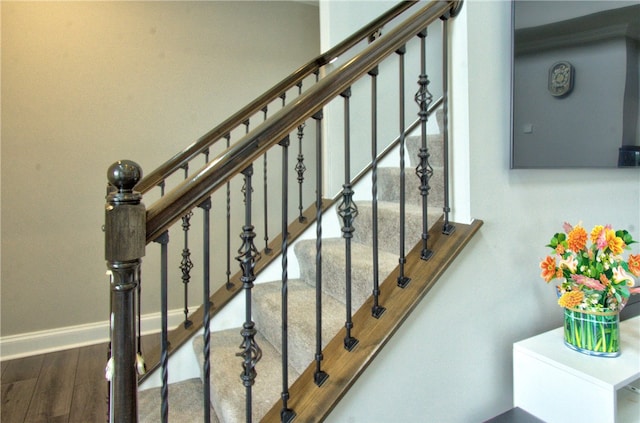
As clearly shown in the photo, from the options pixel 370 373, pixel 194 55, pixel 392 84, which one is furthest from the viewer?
pixel 194 55

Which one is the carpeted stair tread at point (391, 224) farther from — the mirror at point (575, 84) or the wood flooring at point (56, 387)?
the wood flooring at point (56, 387)

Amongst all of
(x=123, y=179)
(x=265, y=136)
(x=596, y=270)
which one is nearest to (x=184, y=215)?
(x=123, y=179)

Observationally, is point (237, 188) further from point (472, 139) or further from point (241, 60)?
point (472, 139)

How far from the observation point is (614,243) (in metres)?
1.38

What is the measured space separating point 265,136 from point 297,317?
0.86m

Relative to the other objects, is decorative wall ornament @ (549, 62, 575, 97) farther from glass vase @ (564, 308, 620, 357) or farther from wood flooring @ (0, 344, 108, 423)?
wood flooring @ (0, 344, 108, 423)

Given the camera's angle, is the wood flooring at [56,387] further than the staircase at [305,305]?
Yes

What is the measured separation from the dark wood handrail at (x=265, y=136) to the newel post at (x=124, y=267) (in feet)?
0.17

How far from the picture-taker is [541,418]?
4.69 feet

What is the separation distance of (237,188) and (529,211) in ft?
8.26

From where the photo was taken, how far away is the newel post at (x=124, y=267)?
84 centimetres

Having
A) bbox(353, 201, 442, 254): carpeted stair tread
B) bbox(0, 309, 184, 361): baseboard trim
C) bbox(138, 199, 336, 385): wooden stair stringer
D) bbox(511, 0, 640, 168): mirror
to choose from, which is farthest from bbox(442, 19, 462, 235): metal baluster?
bbox(0, 309, 184, 361): baseboard trim

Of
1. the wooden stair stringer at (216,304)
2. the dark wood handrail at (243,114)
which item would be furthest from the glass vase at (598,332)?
the dark wood handrail at (243,114)

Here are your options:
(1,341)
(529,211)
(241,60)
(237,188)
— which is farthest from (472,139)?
(1,341)
